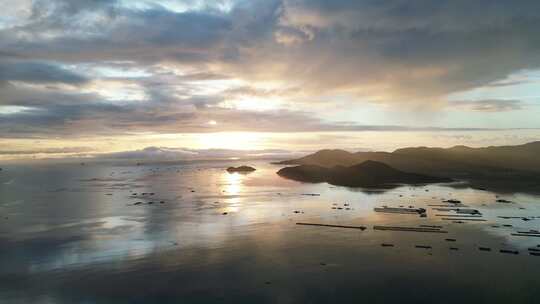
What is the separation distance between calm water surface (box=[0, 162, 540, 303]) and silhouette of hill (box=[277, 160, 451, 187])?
197 ft

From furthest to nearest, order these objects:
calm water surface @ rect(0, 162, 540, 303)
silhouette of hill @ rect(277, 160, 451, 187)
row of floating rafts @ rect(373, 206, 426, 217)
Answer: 1. silhouette of hill @ rect(277, 160, 451, 187)
2. row of floating rafts @ rect(373, 206, 426, 217)
3. calm water surface @ rect(0, 162, 540, 303)

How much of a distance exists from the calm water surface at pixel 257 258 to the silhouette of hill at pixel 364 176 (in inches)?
2365

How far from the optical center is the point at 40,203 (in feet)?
271

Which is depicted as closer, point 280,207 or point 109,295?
point 109,295

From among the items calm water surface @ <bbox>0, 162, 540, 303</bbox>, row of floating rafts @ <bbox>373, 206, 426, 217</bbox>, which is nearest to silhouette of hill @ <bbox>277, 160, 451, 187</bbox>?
row of floating rafts @ <bbox>373, 206, 426, 217</bbox>

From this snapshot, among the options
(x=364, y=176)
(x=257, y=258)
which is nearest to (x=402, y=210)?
(x=257, y=258)

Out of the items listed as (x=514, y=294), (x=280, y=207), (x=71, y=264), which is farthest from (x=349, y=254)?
(x=280, y=207)

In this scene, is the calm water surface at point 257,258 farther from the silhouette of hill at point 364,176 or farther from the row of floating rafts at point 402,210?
the silhouette of hill at point 364,176

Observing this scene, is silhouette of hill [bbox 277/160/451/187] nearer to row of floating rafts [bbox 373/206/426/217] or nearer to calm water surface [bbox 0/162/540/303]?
row of floating rafts [bbox 373/206/426/217]

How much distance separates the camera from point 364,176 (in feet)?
449

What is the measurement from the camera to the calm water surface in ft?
92.4

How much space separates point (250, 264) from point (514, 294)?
20935 millimetres

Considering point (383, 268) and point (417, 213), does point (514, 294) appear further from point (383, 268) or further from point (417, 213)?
point (417, 213)

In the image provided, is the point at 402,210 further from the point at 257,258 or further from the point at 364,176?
the point at 364,176
